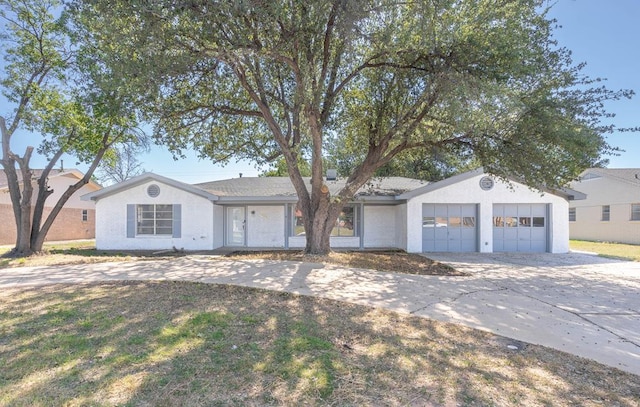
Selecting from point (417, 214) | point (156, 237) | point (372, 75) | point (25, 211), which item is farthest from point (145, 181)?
point (417, 214)

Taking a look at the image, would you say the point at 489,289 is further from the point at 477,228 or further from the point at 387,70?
the point at 477,228

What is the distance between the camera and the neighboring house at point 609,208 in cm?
2027

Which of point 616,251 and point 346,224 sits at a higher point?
point 346,224

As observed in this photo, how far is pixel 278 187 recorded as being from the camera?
1650 cm

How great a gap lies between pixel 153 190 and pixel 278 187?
216 inches

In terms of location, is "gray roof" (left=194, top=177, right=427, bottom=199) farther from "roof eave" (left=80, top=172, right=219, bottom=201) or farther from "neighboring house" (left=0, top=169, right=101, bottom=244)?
"neighboring house" (left=0, top=169, right=101, bottom=244)

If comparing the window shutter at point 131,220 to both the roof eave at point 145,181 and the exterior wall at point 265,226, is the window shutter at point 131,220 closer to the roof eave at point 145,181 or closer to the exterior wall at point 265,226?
the roof eave at point 145,181

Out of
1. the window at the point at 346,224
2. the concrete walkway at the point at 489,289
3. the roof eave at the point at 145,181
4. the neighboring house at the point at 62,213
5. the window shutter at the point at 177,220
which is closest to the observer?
the concrete walkway at the point at 489,289

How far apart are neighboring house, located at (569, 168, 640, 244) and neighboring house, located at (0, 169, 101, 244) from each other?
31.7 meters

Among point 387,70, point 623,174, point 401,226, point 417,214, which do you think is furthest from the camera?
point 623,174

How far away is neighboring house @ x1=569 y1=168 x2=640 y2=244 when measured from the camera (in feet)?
66.5

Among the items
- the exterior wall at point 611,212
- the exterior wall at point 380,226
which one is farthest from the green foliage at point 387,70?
the exterior wall at point 611,212

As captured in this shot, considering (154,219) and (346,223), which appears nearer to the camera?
(154,219)

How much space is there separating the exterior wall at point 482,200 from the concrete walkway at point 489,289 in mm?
3185
